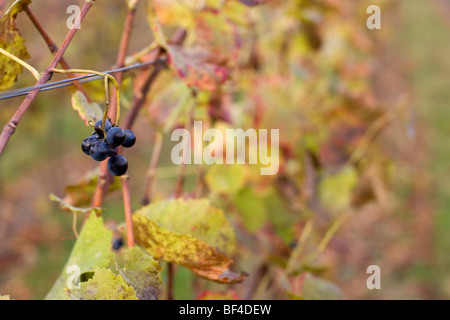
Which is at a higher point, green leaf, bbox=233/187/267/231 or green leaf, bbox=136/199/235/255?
green leaf, bbox=233/187/267/231

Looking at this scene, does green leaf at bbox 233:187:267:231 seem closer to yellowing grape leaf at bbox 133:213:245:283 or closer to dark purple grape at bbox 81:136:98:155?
yellowing grape leaf at bbox 133:213:245:283

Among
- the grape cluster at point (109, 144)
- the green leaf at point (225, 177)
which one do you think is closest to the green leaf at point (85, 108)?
the grape cluster at point (109, 144)

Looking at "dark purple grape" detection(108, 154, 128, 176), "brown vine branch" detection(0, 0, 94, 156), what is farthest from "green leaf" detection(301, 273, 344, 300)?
"brown vine branch" detection(0, 0, 94, 156)

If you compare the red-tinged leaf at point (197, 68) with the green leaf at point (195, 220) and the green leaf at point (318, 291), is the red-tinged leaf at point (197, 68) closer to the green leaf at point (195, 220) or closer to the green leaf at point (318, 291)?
the green leaf at point (195, 220)

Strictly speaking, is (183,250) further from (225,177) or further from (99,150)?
(225,177)
